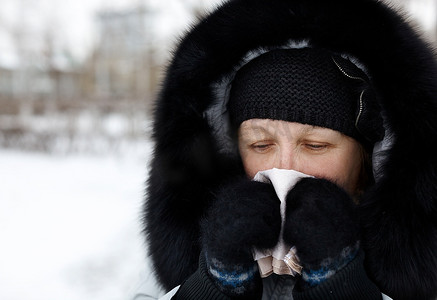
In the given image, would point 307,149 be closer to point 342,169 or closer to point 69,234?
point 342,169

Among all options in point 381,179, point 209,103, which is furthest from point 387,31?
point 209,103

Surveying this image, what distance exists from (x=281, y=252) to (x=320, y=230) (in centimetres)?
16

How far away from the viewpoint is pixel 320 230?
106 cm

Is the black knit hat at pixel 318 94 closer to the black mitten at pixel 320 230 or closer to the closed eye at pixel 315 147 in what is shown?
the closed eye at pixel 315 147

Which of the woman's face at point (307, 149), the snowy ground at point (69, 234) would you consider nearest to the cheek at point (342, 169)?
the woman's face at point (307, 149)

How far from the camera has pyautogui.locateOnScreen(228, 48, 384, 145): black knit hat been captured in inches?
53.3

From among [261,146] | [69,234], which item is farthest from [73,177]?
[261,146]

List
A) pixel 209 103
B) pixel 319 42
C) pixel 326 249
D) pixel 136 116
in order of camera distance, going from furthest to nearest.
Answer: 1. pixel 136 116
2. pixel 209 103
3. pixel 319 42
4. pixel 326 249

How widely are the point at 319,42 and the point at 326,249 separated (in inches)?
28.8

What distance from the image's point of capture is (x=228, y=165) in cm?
169

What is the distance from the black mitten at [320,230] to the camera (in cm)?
105

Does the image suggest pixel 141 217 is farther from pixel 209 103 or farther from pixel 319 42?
pixel 319 42

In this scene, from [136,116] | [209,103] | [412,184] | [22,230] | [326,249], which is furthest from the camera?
[136,116]

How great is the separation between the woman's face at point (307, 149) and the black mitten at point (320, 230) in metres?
0.21
